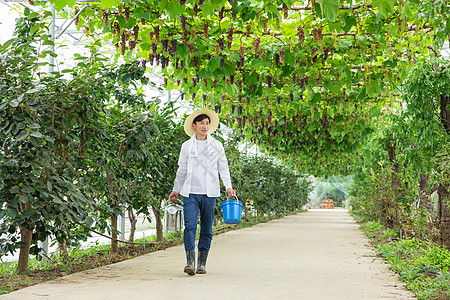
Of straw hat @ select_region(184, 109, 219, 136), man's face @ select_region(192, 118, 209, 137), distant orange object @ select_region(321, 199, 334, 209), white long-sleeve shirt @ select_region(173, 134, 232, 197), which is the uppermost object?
straw hat @ select_region(184, 109, 219, 136)

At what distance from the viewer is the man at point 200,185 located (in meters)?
5.01

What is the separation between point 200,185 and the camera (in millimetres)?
5125

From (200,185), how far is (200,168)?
201mm

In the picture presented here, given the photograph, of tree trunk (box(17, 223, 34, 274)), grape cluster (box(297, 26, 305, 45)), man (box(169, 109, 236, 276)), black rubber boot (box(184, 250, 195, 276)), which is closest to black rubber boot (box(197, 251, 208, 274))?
man (box(169, 109, 236, 276))

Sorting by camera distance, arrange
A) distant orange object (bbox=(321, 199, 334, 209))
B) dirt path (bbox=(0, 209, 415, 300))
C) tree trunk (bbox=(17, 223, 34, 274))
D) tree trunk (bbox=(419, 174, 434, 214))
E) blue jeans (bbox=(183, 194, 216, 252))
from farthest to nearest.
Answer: distant orange object (bbox=(321, 199, 334, 209)) < tree trunk (bbox=(419, 174, 434, 214)) < blue jeans (bbox=(183, 194, 216, 252)) < tree trunk (bbox=(17, 223, 34, 274)) < dirt path (bbox=(0, 209, 415, 300))

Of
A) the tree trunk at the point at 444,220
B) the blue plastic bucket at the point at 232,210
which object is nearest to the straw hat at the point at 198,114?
the blue plastic bucket at the point at 232,210

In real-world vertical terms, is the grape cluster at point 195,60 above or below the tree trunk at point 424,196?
above

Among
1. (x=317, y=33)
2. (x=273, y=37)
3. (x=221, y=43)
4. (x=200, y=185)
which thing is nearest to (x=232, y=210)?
(x=200, y=185)

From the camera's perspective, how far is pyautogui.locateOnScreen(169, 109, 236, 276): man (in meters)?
5.01

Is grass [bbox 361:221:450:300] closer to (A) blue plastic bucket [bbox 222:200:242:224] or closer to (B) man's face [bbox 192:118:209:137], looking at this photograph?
(A) blue plastic bucket [bbox 222:200:242:224]

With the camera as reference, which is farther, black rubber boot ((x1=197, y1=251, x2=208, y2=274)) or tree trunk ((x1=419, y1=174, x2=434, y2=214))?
tree trunk ((x1=419, y1=174, x2=434, y2=214))

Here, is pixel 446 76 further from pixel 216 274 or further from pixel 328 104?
pixel 328 104

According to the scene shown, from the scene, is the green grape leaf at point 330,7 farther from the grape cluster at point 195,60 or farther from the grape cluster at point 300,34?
the grape cluster at point 195,60

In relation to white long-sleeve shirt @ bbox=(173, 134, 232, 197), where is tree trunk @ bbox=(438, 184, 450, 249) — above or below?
below
